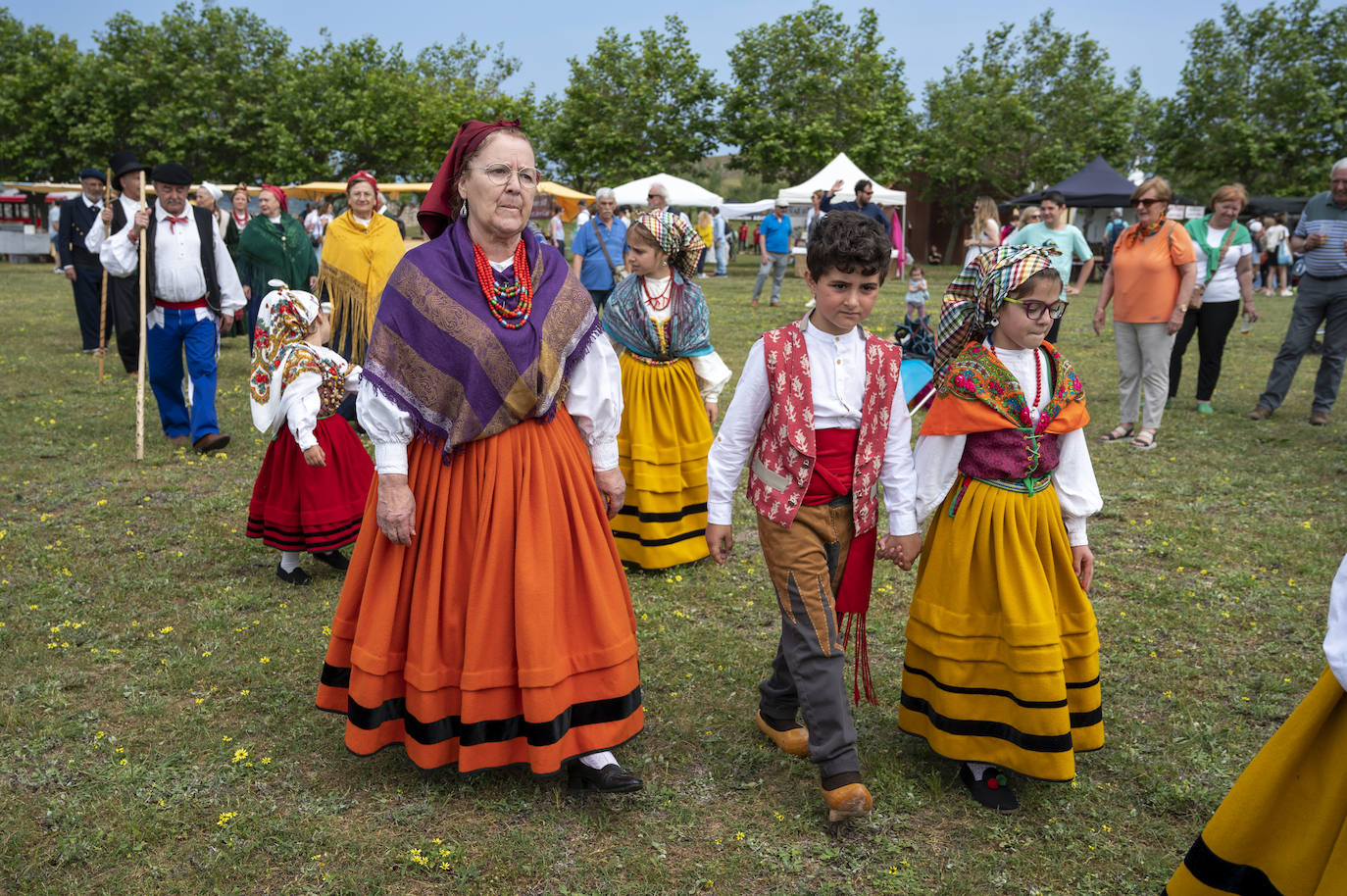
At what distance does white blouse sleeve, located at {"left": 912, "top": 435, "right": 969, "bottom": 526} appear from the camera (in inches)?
131

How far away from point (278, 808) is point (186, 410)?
605 centimetres

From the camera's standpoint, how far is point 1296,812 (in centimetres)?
202

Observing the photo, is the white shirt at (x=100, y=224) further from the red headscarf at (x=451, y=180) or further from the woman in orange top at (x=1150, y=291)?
the woman in orange top at (x=1150, y=291)

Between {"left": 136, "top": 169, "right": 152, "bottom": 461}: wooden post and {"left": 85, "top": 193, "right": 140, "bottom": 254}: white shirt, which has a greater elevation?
{"left": 85, "top": 193, "right": 140, "bottom": 254}: white shirt

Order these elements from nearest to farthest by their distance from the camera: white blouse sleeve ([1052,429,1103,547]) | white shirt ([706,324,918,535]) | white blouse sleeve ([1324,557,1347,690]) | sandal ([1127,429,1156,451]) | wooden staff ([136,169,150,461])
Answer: white blouse sleeve ([1324,557,1347,690]) < white shirt ([706,324,918,535]) < white blouse sleeve ([1052,429,1103,547]) < wooden staff ([136,169,150,461]) < sandal ([1127,429,1156,451])

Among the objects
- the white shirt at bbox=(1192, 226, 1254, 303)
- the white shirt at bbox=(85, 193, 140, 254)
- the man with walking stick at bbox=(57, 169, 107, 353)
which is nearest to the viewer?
the white shirt at bbox=(85, 193, 140, 254)

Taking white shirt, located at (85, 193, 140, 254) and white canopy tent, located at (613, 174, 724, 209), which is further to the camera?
white canopy tent, located at (613, 174, 724, 209)

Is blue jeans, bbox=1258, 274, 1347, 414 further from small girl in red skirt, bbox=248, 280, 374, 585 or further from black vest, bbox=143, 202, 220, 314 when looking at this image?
black vest, bbox=143, 202, 220, 314

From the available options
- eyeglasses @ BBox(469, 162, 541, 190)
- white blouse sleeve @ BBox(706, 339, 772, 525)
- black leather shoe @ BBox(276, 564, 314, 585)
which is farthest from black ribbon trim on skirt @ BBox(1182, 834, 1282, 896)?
black leather shoe @ BBox(276, 564, 314, 585)

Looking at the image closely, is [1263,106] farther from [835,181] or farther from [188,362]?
[188,362]

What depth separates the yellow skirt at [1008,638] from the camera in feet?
10.2

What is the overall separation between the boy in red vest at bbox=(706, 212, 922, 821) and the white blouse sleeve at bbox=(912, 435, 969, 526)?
5 cm

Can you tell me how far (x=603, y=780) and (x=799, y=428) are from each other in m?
1.39

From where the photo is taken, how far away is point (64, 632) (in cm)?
456
